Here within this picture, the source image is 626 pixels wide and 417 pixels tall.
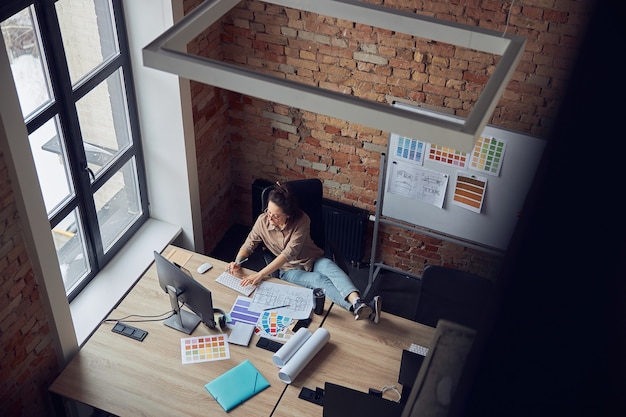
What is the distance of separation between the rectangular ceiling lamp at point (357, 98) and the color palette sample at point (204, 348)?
2.20 m

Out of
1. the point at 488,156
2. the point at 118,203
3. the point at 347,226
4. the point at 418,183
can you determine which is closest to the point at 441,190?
the point at 418,183

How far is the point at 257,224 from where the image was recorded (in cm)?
436

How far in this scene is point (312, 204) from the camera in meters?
4.37

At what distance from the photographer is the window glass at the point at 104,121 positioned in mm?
4078

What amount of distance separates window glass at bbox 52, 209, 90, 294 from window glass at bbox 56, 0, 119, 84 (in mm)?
883

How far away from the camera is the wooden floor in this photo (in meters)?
5.04

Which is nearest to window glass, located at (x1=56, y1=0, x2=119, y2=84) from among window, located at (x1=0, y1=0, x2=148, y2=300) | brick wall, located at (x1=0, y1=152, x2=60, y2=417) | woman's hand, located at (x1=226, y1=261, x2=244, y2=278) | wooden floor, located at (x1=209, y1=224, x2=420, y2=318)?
window, located at (x1=0, y1=0, x2=148, y2=300)

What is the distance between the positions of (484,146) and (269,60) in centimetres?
164

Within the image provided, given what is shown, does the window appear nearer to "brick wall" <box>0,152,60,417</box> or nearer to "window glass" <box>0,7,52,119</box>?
"window glass" <box>0,7,52,119</box>

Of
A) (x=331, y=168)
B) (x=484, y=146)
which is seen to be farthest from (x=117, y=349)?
(x=484, y=146)

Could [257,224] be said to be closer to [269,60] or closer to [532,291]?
[269,60]

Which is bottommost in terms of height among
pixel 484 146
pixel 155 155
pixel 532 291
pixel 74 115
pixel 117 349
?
pixel 117 349

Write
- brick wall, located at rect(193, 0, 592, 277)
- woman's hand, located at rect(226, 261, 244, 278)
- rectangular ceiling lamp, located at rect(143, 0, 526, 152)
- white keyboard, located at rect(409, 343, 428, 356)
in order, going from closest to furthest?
rectangular ceiling lamp, located at rect(143, 0, 526, 152) < white keyboard, located at rect(409, 343, 428, 356) < brick wall, located at rect(193, 0, 592, 277) < woman's hand, located at rect(226, 261, 244, 278)

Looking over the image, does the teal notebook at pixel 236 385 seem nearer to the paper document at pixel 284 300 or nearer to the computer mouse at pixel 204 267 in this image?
the paper document at pixel 284 300
